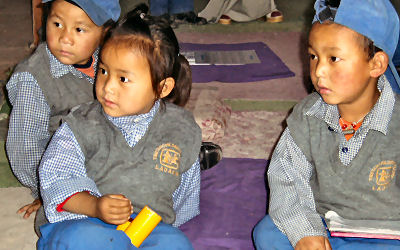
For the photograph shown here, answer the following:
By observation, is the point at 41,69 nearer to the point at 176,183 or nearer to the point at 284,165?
the point at 176,183

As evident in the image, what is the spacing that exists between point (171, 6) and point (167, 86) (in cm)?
199

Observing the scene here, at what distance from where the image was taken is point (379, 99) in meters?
1.39

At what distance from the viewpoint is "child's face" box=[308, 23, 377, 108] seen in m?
1.30

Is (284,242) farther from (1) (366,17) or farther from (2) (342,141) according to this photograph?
(1) (366,17)

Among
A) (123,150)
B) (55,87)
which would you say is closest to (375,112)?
(123,150)

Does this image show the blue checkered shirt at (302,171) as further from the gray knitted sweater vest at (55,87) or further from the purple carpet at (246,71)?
the purple carpet at (246,71)

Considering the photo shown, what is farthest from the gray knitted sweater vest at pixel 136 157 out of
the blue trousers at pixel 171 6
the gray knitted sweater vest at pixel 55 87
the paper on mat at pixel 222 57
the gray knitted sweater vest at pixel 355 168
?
the blue trousers at pixel 171 6

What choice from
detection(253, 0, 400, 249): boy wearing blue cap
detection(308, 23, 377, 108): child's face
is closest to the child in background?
detection(253, 0, 400, 249): boy wearing blue cap

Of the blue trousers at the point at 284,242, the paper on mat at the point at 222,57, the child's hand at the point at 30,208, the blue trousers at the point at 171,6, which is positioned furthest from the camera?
the blue trousers at the point at 171,6

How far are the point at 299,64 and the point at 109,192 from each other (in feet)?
5.25

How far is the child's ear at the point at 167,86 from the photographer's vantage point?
1.48 m

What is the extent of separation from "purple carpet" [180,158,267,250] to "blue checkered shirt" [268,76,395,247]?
227 millimetres

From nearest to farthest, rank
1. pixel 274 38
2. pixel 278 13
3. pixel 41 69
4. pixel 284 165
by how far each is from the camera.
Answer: pixel 284 165, pixel 41 69, pixel 274 38, pixel 278 13

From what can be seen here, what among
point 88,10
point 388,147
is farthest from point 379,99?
point 88,10
